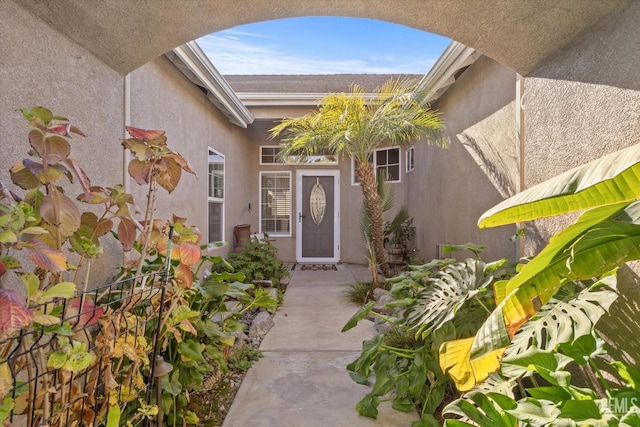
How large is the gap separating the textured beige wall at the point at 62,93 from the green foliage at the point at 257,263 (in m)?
3.50

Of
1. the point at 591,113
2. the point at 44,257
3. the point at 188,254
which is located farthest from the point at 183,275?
the point at 591,113

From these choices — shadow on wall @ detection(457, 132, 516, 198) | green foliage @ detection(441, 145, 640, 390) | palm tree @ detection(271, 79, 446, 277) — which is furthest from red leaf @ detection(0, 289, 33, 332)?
palm tree @ detection(271, 79, 446, 277)

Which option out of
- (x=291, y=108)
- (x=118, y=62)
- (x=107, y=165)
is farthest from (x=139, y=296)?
(x=291, y=108)

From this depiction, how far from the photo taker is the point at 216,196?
21.6ft

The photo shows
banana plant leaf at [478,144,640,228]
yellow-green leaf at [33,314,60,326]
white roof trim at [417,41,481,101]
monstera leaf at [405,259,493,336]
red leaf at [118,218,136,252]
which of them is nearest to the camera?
banana plant leaf at [478,144,640,228]

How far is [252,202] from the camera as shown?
9203mm

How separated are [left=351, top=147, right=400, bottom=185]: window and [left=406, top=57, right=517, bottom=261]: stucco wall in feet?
5.11

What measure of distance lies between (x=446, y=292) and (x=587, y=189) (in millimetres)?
1772

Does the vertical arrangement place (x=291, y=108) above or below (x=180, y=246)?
above

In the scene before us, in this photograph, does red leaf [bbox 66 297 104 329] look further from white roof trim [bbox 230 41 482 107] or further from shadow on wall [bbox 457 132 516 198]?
white roof trim [bbox 230 41 482 107]

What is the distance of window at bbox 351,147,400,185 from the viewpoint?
357 inches

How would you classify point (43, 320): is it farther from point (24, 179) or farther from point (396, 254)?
point (396, 254)

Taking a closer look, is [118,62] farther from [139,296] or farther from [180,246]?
[139,296]

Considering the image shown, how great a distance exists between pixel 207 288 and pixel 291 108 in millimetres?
5672
